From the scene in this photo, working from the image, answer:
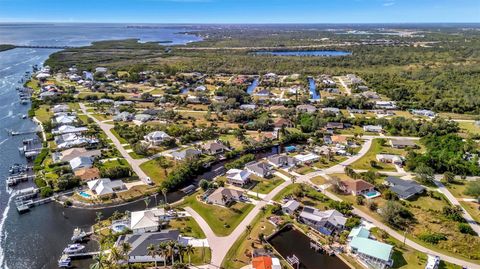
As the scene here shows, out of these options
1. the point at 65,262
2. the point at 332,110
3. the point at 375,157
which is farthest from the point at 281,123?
the point at 65,262

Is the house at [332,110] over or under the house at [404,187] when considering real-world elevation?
over

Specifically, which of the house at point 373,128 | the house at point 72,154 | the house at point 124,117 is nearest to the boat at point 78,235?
the house at point 72,154

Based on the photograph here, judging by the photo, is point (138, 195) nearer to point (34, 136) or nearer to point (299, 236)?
point (299, 236)

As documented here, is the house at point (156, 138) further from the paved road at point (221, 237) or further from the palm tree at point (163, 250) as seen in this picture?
the palm tree at point (163, 250)

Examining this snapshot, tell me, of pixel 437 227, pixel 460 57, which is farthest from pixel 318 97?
pixel 460 57

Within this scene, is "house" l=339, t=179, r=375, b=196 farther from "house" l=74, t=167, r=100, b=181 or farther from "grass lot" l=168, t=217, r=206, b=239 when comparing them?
"house" l=74, t=167, r=100, b=181

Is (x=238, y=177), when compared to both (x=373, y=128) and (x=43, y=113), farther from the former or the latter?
(x=43, y=113)
